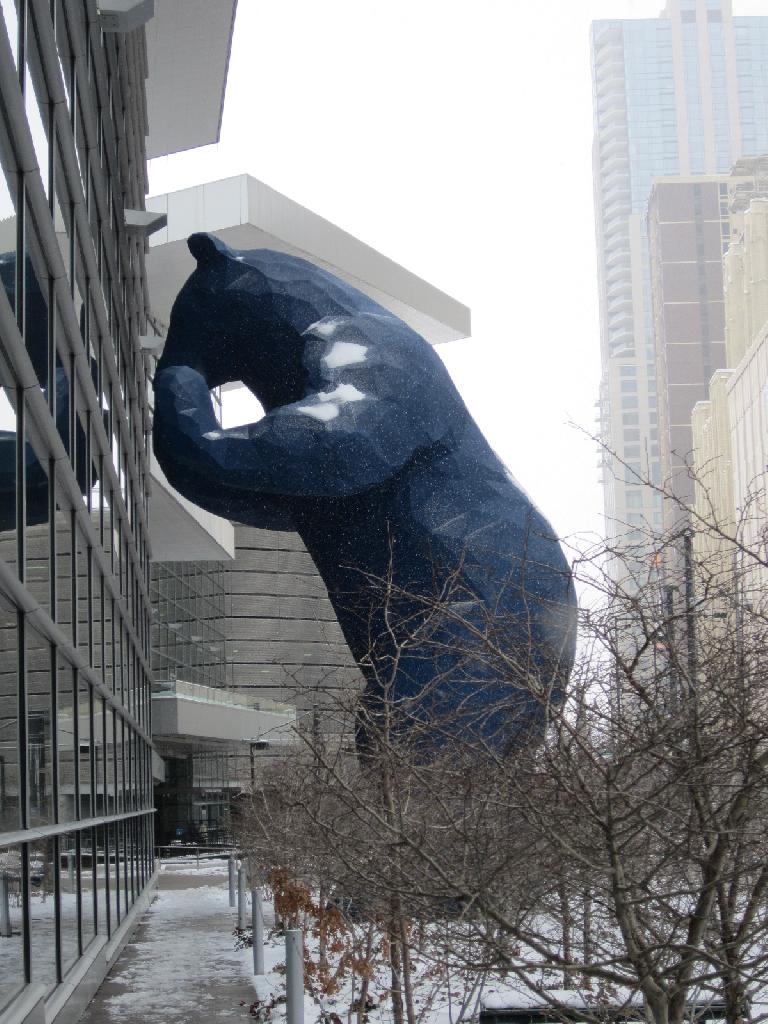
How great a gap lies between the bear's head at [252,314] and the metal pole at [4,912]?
325 inches

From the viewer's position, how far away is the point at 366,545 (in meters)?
14.2

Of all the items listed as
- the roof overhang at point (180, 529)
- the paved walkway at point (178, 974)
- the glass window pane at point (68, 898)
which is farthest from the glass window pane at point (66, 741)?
the roof overhang at point (180, 529)

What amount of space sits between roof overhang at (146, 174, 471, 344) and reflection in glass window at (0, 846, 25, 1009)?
16448 mm

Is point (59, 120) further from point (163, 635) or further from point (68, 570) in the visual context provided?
point (163, 635)

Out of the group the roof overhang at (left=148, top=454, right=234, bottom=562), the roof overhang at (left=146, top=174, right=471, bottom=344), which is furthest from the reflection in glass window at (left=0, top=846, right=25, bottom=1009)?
the roof overhang at (left=146, top=174, right=471, bottom=344)

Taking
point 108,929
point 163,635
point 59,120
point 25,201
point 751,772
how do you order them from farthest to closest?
point 163,635, point 108,929, point 59,120, point 25,201, point 751,772

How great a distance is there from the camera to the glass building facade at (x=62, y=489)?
6.49 m

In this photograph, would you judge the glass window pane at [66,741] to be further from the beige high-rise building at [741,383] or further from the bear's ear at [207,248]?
the beige high-rise building at [741,383]

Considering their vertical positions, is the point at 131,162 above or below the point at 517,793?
above

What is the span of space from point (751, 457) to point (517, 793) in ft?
222

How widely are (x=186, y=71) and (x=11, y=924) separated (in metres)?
16.6

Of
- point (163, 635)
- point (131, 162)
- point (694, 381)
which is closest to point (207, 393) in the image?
point (131, 162)

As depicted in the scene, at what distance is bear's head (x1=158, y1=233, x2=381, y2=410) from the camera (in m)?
14.3

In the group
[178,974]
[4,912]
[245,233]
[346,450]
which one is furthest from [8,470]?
[245,233]
